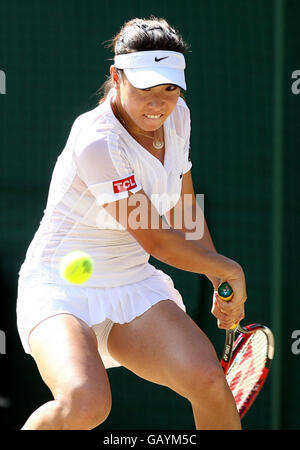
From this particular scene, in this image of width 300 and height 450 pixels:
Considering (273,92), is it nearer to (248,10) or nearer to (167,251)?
(248,10)

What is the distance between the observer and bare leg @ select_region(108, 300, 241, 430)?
2459 mm

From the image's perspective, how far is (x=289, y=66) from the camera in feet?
12.8

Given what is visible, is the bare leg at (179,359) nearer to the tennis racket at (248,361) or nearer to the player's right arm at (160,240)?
the player's right arm at (160,240)

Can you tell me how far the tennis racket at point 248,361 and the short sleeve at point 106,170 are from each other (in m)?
0.76

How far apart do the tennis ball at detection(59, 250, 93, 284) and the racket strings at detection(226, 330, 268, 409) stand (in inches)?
29.2

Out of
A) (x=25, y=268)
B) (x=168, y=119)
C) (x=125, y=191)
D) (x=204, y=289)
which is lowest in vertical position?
(x=204, y=289)

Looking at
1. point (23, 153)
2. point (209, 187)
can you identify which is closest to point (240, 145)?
point (209, 187)

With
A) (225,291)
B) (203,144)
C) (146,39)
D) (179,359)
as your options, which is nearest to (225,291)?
(225,291)

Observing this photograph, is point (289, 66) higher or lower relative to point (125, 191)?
higher

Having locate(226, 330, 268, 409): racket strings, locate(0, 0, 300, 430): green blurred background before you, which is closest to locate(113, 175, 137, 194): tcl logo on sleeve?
locate(226, 330, 268, 409): racket strings

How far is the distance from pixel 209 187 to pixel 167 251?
1538 millimetres

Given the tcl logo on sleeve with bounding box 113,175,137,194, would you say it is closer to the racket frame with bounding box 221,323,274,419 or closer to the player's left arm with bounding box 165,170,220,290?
the player's left arm with bounding box 165,170,220,290

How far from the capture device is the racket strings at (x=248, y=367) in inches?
121
